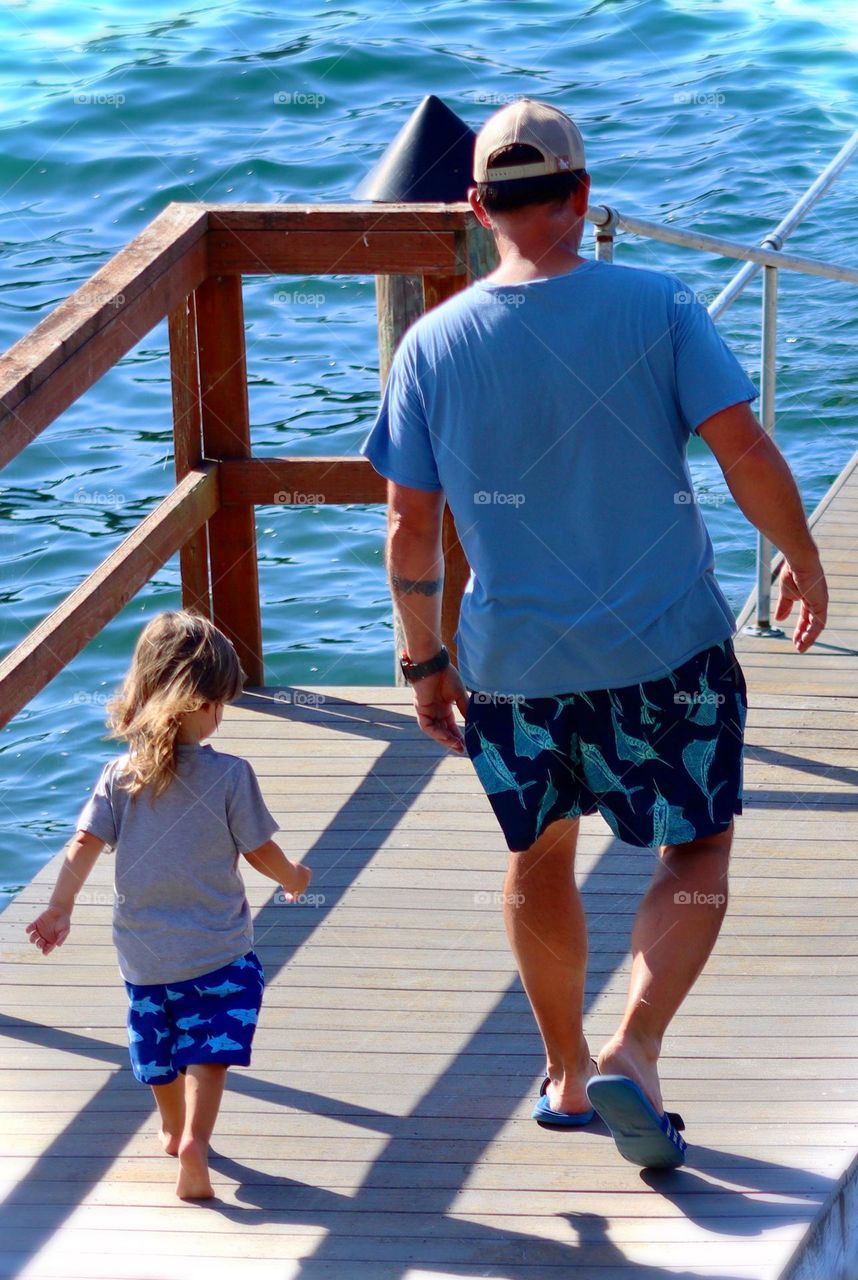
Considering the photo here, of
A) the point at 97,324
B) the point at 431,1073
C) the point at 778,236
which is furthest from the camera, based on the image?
the point at 778,236

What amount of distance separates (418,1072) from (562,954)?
1.43 ft

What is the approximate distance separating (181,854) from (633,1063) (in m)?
0.72

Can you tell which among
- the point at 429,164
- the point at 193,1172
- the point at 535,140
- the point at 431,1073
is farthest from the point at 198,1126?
the point at 429,164

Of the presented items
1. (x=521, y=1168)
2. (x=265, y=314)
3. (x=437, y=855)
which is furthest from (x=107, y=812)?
(x=265, y=314)

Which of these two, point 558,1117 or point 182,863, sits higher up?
point 182,863

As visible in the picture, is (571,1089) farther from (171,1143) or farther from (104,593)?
(104,593)

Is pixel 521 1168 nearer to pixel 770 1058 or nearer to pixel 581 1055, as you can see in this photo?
pixel 581 1055

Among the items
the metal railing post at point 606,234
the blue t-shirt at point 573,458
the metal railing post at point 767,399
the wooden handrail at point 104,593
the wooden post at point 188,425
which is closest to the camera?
the blue t-shirt at point 573,458

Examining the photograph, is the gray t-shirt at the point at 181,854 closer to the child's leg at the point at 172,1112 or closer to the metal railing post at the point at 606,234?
the child's leg at the point at 172,1112

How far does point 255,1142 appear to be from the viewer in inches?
113

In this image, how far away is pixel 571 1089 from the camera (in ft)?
9.36

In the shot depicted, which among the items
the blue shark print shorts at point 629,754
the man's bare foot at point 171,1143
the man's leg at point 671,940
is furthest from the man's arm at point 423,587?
the man's bare foot at point 171,1143

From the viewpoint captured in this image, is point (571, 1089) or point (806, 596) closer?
point (806, 596)

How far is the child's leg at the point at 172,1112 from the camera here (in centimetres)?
281
